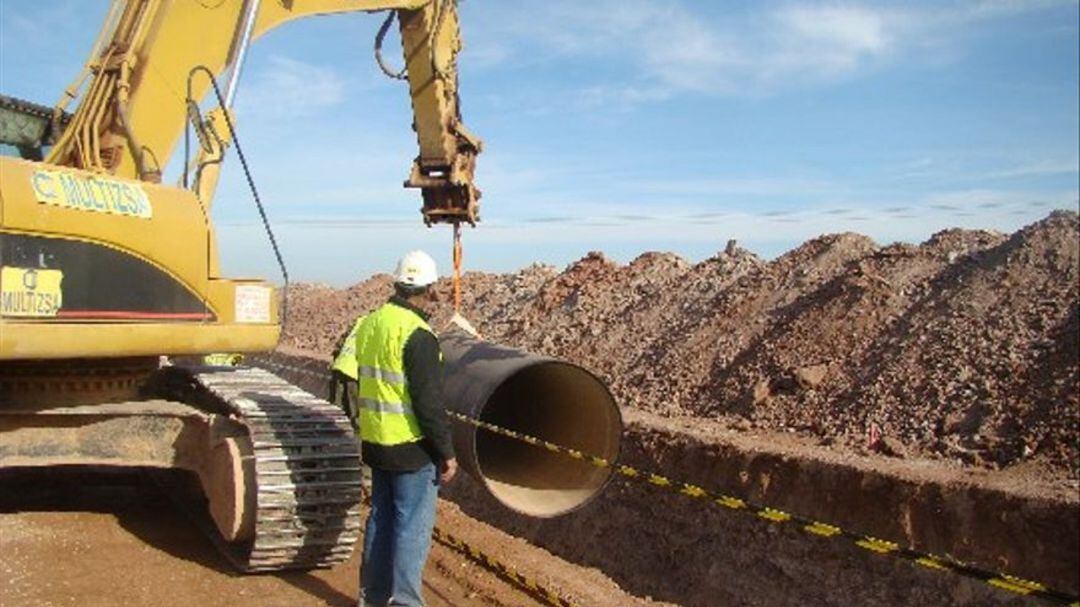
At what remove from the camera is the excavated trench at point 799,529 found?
25.5 feet

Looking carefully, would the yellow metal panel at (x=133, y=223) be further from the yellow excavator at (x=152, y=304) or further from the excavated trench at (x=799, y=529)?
the excavated trench at (x=799, y=529)

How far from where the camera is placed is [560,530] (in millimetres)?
11125

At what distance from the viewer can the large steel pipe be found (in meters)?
5.71

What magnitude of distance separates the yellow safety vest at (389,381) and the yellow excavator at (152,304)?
1179 mm

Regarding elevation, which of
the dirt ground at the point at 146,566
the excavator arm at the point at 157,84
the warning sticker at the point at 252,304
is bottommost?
the dirt ground at the point at 146,566

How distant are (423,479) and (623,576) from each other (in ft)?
19.2

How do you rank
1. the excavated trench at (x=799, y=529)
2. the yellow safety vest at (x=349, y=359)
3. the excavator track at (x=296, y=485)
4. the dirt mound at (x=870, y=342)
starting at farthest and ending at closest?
the dirt mound at (x=870, y=342), the excavated trench at (x=799, y=529), the excavator track at (x=296, y=485), the yellow safety vest at (x=349, y=359)

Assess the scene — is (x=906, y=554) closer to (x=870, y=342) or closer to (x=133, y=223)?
(x=133, y=223)

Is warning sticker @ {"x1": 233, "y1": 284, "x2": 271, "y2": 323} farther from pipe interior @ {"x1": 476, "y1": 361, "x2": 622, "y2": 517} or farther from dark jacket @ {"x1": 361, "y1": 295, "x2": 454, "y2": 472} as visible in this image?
dark jacket @ {"x1": 361, "y1": 295, "x2": 454, "y2": 472}

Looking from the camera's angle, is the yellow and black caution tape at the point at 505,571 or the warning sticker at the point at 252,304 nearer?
the yellow and black caution tape at the point at 505,571

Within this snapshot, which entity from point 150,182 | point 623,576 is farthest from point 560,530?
point 150,182

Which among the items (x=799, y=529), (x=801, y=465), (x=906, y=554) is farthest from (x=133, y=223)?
(x=801, y=465)

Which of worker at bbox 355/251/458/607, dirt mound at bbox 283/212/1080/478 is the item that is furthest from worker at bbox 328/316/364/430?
dirt mound at bbox 283/212/1080/478

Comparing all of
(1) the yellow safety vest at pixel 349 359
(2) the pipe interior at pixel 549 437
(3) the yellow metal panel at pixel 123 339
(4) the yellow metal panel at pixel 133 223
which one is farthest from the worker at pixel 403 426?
(4) the yellow metal panel at pixel 133 223
